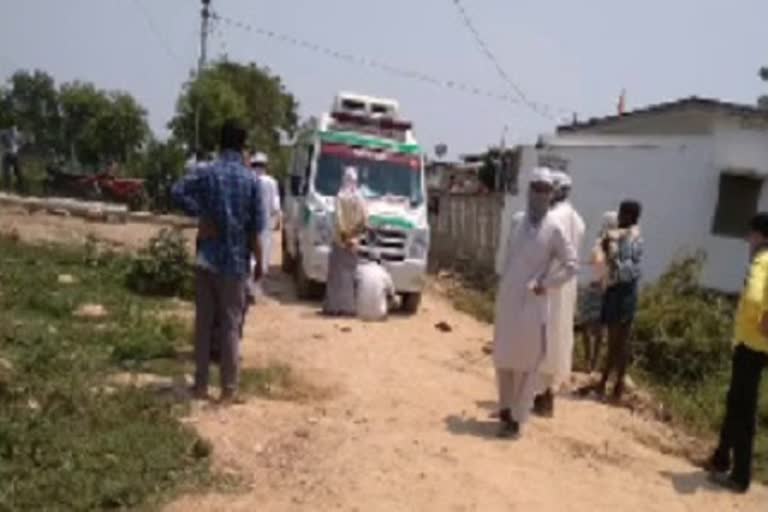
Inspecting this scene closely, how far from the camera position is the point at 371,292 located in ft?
39.6

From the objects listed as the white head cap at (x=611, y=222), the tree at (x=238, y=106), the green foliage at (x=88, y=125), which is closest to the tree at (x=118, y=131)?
the green foliage at (x=88, y=125)

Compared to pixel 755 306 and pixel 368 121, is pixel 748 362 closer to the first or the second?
pixel 755 306

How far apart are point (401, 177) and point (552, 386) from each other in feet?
21.7

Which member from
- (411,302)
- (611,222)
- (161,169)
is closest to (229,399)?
(611,222)

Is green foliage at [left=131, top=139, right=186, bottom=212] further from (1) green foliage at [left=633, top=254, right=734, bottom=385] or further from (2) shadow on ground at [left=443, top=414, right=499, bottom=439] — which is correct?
(2) shadow on ground at [left=443, top=414, right=499, bottom=439]

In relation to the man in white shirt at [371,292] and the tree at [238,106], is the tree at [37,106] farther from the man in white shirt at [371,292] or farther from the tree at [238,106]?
the man in white shirt at [371,292]

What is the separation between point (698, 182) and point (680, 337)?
621cm

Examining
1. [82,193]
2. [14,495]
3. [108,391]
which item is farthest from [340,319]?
[82,193]

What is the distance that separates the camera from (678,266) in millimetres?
12266

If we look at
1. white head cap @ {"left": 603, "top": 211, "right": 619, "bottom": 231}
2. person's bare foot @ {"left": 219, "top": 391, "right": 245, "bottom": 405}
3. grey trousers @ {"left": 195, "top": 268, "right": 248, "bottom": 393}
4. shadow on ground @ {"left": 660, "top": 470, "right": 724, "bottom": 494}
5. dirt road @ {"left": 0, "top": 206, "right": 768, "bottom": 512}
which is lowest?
shadow on ground @ {"left": 660, "top": 470, "right": 724, "bottom": 494}

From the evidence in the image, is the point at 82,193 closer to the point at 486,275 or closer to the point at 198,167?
the point at 486,275

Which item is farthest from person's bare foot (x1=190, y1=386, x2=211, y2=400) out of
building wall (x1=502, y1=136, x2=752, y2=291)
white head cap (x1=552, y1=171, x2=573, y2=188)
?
building wall (x1=502, y1=136, x2=752, y2=291)

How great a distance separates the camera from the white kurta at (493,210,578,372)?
6.91 meters

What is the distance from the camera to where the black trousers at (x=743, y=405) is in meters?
Answer: 6.75
